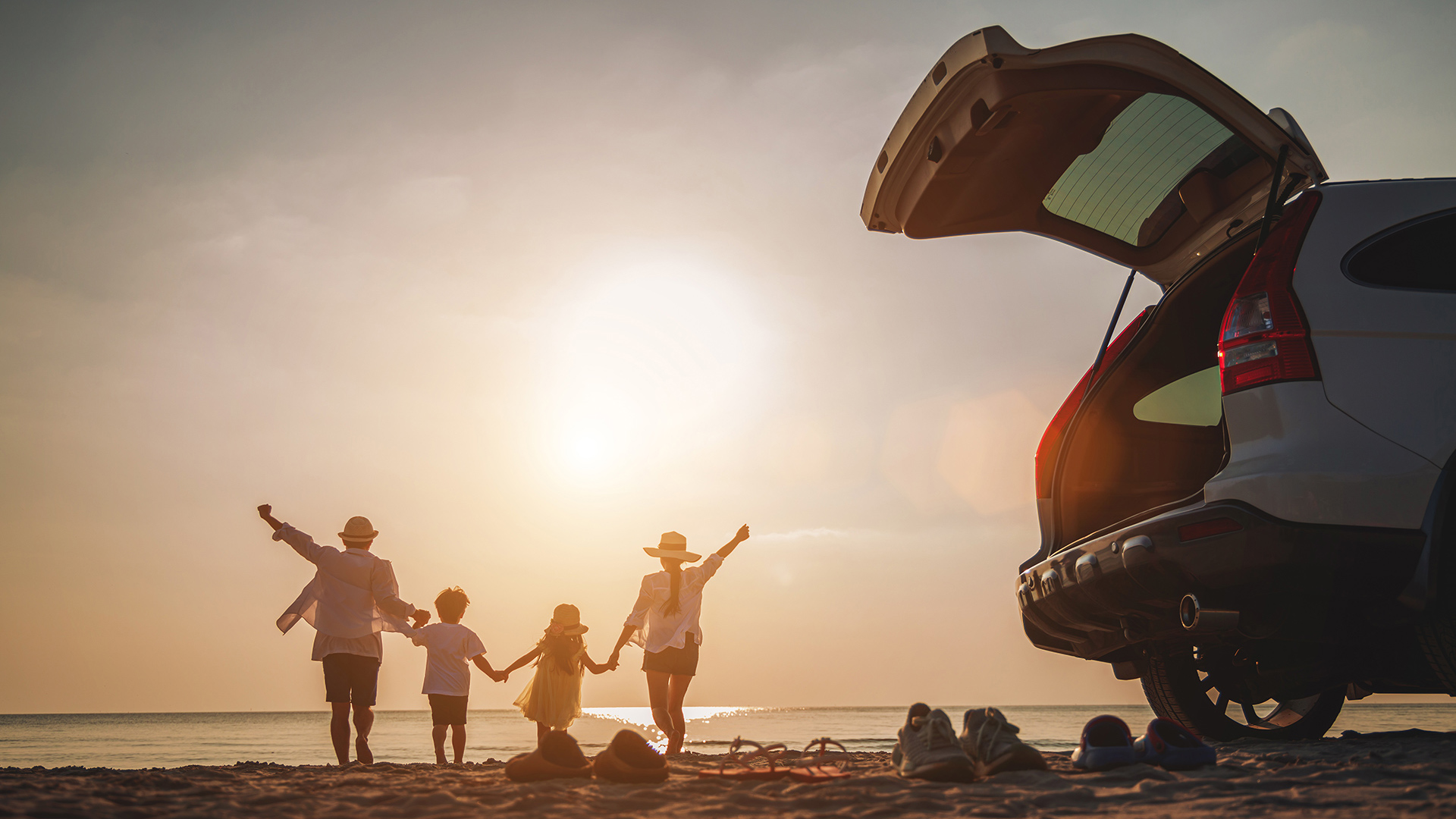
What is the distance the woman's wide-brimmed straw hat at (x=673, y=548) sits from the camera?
22.5 feet

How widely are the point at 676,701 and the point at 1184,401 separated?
14.1ft

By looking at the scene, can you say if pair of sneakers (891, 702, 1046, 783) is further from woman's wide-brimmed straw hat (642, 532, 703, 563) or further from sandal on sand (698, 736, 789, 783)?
woman's wide-brimmed straw hat (642, 532, 703, 563)

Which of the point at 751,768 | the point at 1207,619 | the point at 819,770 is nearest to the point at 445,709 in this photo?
the point at 751,768

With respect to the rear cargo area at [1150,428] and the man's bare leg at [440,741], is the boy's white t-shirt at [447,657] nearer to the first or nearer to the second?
the man's bare leg at [440,741]

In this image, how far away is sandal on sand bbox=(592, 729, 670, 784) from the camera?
2.91 m

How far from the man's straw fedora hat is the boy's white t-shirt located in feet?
3.36

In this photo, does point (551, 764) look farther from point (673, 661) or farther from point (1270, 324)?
point (673, 661)

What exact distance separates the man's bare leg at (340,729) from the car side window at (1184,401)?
17.3 feet

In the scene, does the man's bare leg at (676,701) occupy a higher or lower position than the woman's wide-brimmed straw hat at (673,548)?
lower

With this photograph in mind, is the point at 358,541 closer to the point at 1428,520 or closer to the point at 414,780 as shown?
the point at 414,780

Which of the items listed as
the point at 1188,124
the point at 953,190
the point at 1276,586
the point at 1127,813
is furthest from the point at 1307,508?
the point at 953,190

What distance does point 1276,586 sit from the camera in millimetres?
2869

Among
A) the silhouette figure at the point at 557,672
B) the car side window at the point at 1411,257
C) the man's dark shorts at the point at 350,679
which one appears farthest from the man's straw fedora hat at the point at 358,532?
the car side window at the point at 1411,257

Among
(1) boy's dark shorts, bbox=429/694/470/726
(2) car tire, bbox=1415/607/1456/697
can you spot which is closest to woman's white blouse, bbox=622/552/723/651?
(1) boy's dark shorts, bbox=429/694/470/726
